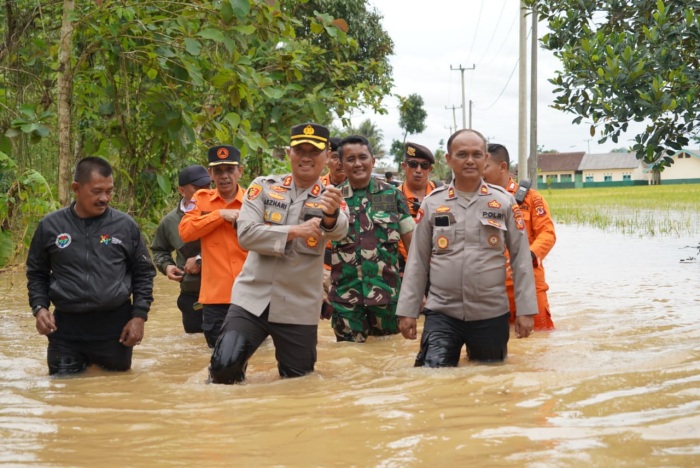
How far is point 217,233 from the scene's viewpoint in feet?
22.8

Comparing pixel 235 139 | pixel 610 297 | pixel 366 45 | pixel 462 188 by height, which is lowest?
pixel 610 297

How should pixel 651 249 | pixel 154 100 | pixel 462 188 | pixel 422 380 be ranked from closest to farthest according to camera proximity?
pixel 422 380
pixel 462 188
pixel 154 100
pixel 651 249

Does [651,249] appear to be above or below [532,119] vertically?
below

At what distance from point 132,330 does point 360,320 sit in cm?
208

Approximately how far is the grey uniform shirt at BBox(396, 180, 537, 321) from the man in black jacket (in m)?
1.80

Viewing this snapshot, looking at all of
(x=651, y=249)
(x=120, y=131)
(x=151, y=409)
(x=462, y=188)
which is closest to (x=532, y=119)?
(x=651, y=249)

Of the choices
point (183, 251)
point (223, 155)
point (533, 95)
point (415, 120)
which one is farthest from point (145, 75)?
point (415, 120)

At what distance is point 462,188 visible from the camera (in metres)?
5.93

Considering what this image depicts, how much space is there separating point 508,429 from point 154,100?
5603 mm

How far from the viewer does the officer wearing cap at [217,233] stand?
684cm

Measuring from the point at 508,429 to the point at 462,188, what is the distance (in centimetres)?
203

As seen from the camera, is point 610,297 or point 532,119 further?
point 532,119

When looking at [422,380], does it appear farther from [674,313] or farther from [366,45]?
[366,45]

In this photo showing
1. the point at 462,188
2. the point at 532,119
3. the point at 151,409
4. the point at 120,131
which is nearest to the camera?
the point at 151,409
